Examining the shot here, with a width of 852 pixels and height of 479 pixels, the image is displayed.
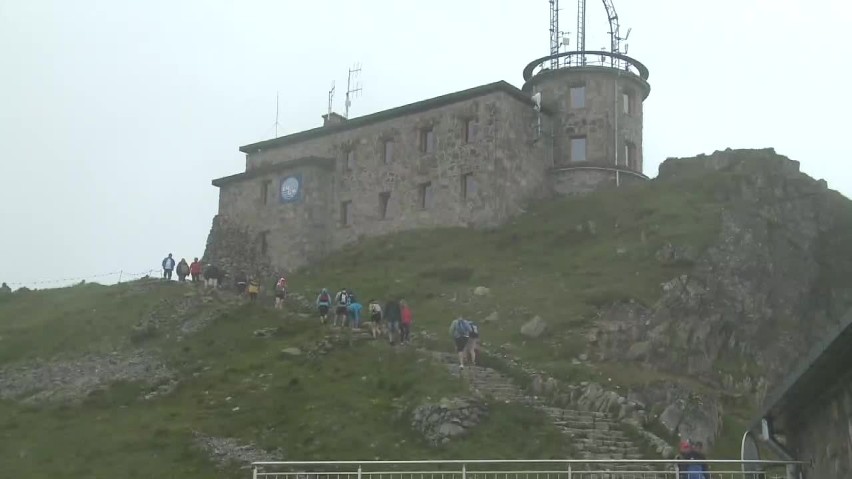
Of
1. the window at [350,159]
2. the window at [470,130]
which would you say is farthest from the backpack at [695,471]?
the window at [350,159]

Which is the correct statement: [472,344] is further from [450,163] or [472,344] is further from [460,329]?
[450,163]

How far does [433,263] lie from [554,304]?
33.3 feet

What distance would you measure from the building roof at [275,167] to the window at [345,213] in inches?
99.5

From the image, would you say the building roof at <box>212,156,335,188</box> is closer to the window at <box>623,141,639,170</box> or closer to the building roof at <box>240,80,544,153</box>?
the building roof at <box>240,80,544,153</box>

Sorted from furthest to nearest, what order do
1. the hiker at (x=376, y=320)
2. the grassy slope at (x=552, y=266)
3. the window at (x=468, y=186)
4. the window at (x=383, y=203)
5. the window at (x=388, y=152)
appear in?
the window at (x=388, y=152) < the window at (x=383, y=203) < the window at (x=468, y=186) < the hiker at (x=376, y=320) < the grassy slope at (x=552, y=266)

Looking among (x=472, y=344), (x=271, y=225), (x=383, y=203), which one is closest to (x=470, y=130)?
(x=383, y=203)

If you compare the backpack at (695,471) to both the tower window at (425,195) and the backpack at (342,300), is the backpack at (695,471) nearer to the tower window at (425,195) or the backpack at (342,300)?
the backpack at (342,300)

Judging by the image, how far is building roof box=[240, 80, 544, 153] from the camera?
5384cm

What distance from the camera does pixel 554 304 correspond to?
3962 cm

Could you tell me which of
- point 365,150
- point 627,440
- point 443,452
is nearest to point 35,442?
point 443,452

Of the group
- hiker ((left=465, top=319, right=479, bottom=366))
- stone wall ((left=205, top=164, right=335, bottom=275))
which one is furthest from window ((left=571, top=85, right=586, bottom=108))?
hiker ((left=465, top=319, right=479, bottom=366))

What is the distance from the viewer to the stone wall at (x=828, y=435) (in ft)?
38.3

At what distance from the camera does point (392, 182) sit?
5619cm

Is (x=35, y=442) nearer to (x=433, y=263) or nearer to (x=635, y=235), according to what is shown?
(x=433, y=263)
